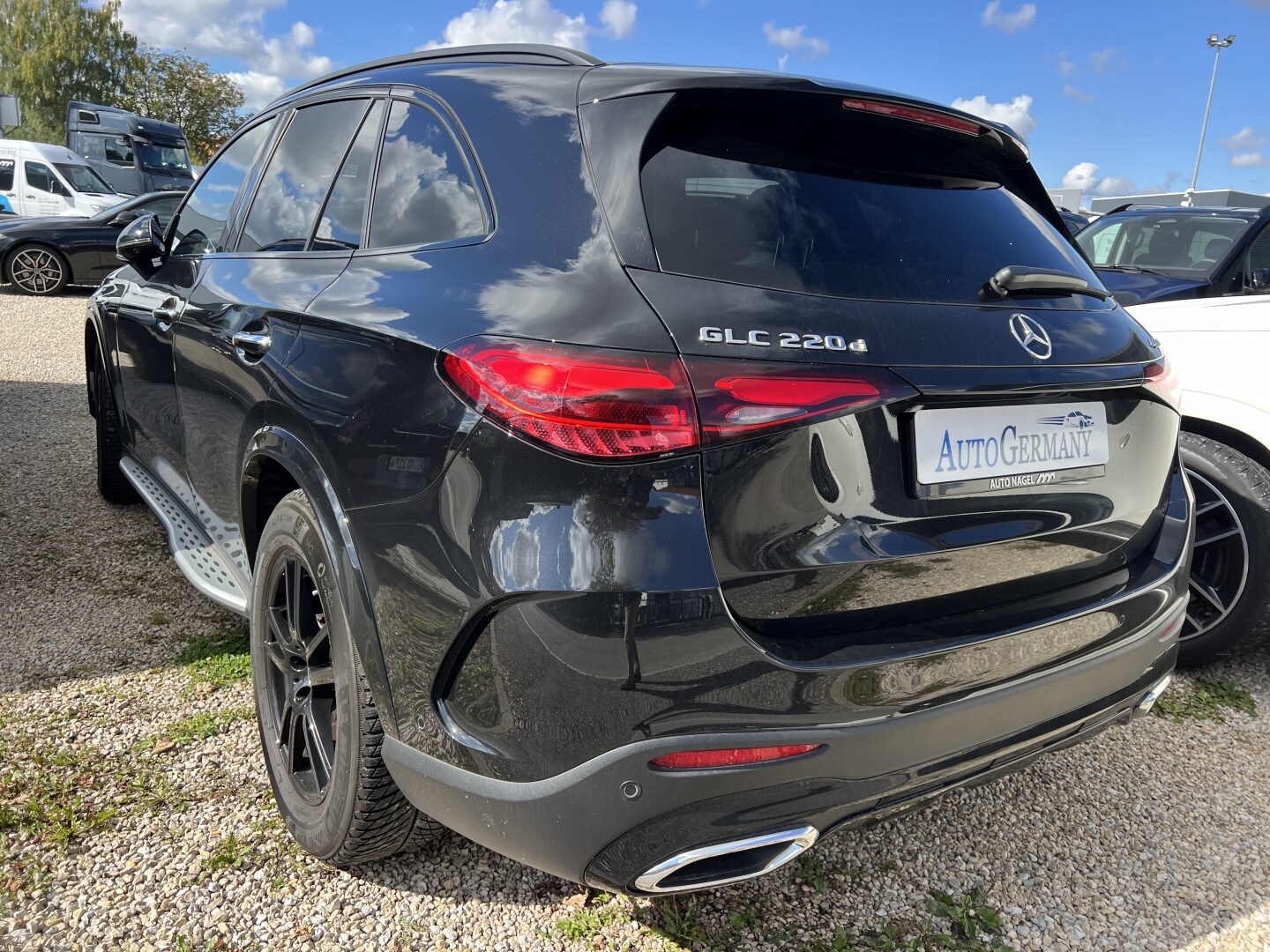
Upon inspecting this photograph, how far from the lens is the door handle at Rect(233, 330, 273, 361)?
227 centimetres

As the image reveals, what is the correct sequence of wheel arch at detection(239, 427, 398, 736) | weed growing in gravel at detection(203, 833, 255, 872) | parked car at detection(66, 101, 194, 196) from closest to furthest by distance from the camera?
1. wheel arch at detection(239, 427, 398, 736)
2. weed growing in gravel at detection(203, 833, 255, 872)
3. parked car at detection(66, 101, 194, 196)

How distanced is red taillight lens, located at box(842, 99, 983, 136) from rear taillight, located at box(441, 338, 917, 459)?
0.62 metres

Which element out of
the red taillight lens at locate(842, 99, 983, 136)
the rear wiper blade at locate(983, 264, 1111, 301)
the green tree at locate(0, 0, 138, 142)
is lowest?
the rear wiper blade at locate(983, 264, 1111, 301)

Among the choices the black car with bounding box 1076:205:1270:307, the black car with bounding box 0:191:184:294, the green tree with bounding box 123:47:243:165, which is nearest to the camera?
the black car with bounding box 1076:205:1270:307

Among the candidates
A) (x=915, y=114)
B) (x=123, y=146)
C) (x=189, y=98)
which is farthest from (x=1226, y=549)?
(x=189, y=98)

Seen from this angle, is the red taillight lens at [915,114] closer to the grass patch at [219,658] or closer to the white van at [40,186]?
the grass patch at [219,658]

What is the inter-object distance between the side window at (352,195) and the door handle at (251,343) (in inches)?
9.7

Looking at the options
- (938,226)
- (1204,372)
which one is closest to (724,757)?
(938,226)

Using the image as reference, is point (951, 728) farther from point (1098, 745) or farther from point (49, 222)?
point (49, 222)

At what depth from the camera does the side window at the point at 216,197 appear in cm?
301

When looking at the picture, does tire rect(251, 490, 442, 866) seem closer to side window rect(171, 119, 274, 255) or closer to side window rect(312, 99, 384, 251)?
side window rect(312, 99, 384, 251)

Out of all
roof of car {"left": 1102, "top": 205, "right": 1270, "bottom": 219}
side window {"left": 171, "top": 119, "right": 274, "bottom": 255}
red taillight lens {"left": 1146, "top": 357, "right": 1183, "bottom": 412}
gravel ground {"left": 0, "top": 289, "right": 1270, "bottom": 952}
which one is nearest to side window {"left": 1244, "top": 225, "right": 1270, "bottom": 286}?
roof of car {"left": 1102, "top": 205, "right": 1270, "bottom": 219}

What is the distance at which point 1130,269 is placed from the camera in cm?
590

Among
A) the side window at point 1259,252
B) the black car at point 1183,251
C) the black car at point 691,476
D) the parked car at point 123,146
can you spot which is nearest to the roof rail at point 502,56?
the black car at point 691,476
